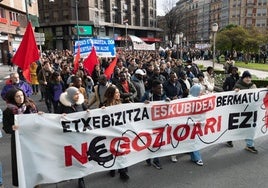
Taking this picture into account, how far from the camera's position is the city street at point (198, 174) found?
437 centimetres

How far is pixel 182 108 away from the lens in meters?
4.90

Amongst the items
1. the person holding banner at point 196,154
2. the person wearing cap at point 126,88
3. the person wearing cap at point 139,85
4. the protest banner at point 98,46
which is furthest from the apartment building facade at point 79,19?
the person holding banner at point 196,154

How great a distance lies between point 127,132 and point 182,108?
110 centimetres

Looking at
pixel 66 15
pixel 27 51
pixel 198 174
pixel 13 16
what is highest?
pixel 66 15

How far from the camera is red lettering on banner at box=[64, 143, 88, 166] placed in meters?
4.13

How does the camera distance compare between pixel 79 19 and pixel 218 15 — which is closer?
pixel 79 19

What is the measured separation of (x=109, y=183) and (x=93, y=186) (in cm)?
26

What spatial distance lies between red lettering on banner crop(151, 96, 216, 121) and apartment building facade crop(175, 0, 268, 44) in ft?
202

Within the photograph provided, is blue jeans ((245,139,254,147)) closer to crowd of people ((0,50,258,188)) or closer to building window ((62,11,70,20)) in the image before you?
crowd of people ((0,50,258,188))

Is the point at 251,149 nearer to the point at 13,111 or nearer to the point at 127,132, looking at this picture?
the point at 127,132

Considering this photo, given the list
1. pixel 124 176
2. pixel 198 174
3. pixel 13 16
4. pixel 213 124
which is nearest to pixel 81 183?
pixel 124 176

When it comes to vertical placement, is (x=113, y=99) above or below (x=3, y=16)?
below

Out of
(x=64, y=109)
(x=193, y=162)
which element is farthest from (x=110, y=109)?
(x=193, y=162)

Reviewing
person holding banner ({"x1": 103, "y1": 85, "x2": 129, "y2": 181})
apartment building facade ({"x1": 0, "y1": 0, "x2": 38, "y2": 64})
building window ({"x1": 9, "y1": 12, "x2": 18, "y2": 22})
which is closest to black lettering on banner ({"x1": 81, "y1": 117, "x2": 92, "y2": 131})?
person holding banner ({"x1": 103, "y1": 85, "x2": 129, "y2": 181})
